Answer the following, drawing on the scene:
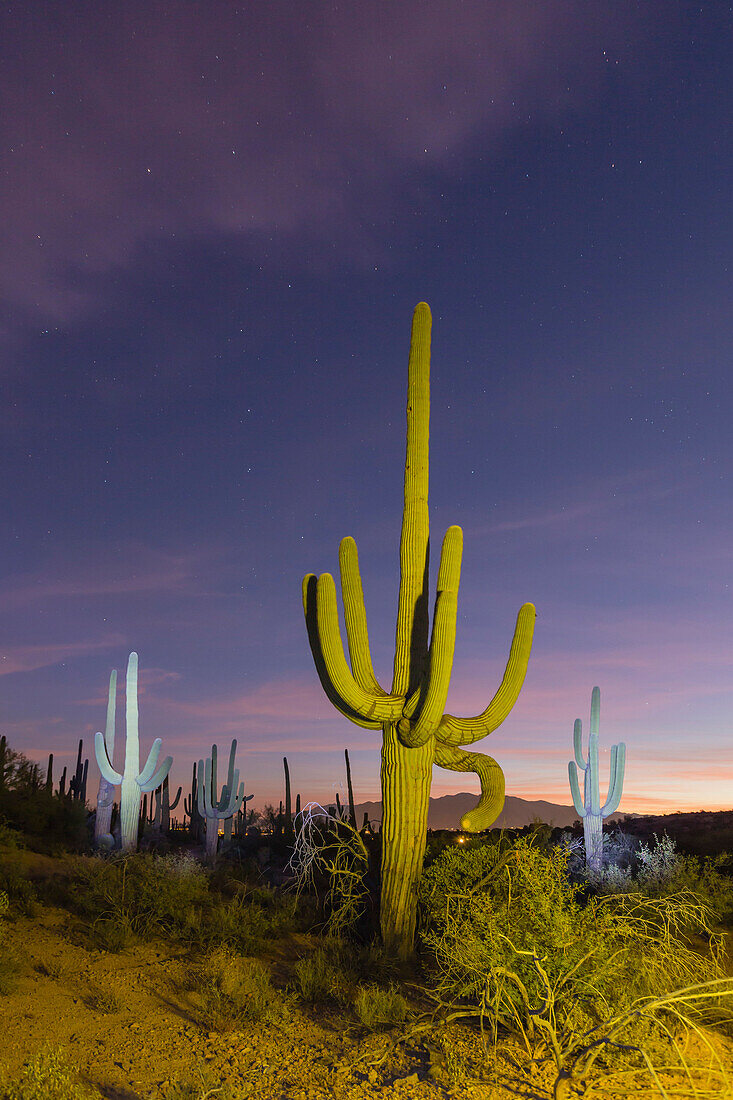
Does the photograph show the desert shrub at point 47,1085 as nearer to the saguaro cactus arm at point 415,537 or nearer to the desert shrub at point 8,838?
the saguaro cactus arm at point 415,537

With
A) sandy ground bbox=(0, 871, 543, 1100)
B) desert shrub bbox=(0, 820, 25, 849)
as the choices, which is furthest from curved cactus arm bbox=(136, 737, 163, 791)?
sandy ground bbox=(0, 871, 543, 1100)

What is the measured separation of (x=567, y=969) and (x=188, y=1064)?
322 centimetres

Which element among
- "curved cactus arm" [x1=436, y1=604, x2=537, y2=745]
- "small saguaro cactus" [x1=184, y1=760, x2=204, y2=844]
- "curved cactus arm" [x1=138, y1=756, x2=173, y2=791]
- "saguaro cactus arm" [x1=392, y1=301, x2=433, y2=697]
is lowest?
"small saguaro cactus" [x1=184, y1=760, x2=204, y2=844]

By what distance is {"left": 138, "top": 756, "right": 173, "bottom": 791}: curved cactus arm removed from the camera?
17781 mm

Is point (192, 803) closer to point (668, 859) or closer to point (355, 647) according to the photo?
point (668, 859)

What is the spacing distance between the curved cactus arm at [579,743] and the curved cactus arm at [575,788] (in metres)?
0.20

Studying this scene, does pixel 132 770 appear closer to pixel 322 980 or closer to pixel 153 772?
pixel 153 772

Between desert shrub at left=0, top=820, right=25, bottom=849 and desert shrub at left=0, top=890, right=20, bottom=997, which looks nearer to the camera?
desert shrub at left=0, top=890, right=20, bottom=997

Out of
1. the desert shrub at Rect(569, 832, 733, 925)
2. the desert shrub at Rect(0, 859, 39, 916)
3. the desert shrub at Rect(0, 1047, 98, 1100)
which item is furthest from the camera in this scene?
the desert shrub at Rect(569, 832, 733, 925)

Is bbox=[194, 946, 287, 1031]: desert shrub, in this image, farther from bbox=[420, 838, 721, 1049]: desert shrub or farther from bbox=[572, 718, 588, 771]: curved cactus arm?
bbox=[572, 718, 588, 771]: curved cactus arm

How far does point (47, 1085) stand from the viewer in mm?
5223

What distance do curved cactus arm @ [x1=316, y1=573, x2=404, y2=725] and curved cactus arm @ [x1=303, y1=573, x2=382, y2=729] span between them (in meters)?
0.09

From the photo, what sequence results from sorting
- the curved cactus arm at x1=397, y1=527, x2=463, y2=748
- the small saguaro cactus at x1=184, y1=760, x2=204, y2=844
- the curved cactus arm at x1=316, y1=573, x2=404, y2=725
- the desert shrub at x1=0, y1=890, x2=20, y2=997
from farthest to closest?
the small saguaro cactus at x1=184, y1=760, x2=204, y2=844 → the curved cactus arm at x1=316, y1=573, x2=404, y2=725 → the curved cactus arm at x1=397, y1=527, x2=463, y2=748 → the desert shrub at x1=0, y1=890, x2=20, y2=997

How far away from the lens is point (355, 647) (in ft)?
33.0
